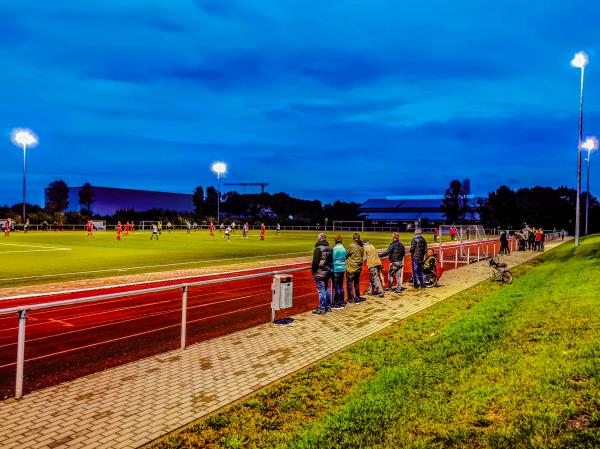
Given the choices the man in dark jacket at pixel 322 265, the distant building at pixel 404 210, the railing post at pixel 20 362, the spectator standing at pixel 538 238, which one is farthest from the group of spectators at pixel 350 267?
the distant building at pixel 404 210

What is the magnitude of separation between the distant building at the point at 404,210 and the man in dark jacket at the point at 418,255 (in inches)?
3583

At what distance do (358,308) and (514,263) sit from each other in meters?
16.9

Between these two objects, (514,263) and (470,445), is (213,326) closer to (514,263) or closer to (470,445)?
(470,445)

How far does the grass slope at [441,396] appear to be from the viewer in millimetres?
4781

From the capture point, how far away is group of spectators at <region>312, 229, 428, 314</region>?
1116 cm

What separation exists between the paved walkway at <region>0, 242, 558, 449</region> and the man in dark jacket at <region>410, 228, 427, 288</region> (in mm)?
5497

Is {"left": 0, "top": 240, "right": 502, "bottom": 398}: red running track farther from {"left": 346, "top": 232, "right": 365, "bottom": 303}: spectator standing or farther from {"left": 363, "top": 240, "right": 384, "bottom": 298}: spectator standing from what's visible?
{"left": 363, "top": 240, "right": 384, "bottom": 298}: spectator standing

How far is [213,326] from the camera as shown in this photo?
10.4 m

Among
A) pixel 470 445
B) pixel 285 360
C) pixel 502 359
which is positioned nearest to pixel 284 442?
pixel 470 445

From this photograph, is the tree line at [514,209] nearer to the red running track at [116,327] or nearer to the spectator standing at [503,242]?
the spectator standing at [503,242]

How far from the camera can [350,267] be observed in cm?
1277

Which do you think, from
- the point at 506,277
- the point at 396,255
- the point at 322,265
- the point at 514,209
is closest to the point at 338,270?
the point at 322,265

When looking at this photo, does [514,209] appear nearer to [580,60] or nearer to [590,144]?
[590,144]

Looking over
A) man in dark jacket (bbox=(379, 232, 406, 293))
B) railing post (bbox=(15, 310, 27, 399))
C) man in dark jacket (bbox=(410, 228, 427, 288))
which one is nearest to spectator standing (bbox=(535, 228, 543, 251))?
man in dark jacket (bbox=(410, 228, 427, 288))
